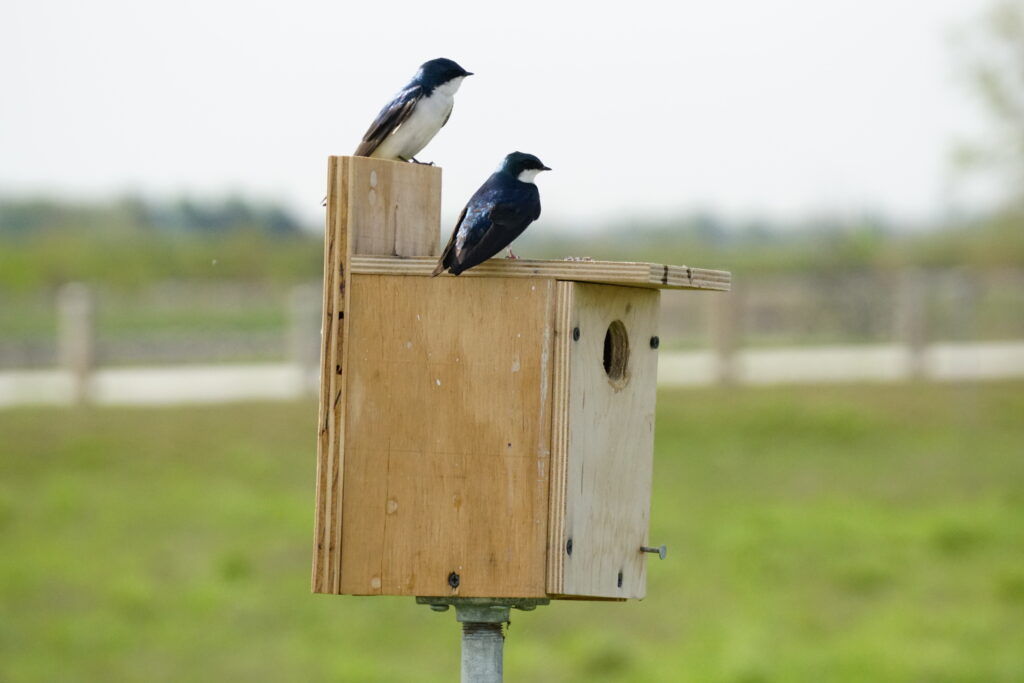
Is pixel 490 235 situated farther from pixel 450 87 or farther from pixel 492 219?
pixel 450 87

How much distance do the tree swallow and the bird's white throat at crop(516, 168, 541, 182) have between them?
0.28m

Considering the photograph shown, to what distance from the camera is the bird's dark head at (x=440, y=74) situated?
305cm

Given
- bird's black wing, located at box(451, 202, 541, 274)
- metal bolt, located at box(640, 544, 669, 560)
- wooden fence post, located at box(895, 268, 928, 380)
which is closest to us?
bird's black wing, located at box(451, 202, 541, 274)

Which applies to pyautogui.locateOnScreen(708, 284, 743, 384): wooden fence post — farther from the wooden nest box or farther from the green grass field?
the wooden nest box

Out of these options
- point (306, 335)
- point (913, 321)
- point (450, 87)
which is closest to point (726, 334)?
point (913, 321)

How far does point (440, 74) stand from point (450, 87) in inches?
1.3

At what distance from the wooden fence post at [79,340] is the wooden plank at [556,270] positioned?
10200 mm

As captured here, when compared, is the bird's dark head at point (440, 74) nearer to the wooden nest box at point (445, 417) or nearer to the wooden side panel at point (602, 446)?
the wooden nest box at point (445, 417)

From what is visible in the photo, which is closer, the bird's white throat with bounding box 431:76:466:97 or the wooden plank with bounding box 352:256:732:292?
the wooden plank with bounding box 352:256:732:292

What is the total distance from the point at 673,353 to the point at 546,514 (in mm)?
13598

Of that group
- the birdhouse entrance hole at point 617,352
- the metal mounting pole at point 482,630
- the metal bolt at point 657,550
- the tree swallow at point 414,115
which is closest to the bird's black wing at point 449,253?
the tree swallow at point 414,115

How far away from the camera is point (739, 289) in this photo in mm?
15734

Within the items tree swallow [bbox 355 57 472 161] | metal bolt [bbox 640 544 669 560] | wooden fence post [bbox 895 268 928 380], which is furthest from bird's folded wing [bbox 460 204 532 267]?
wooden fence post [bbox 895 268 928 380]

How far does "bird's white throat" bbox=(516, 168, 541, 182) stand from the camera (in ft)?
9.28
